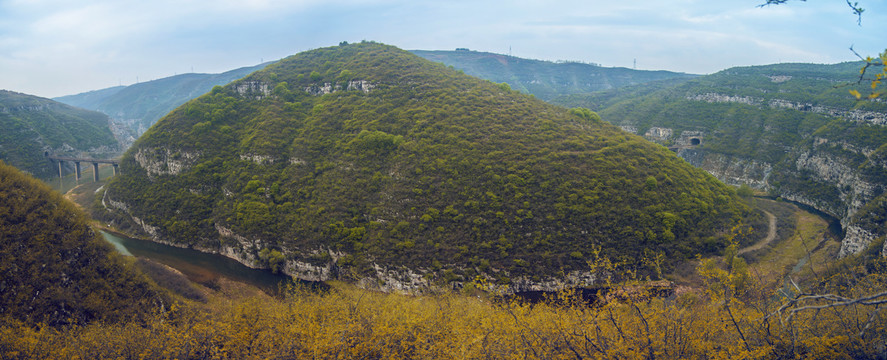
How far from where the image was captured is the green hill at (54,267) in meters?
25.5

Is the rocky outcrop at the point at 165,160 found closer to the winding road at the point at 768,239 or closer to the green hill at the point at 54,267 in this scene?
the green hill at the point at 54,267

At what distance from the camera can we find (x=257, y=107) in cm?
7962

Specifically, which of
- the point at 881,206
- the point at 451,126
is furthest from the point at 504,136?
the point at 881,206

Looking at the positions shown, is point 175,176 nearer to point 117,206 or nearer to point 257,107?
point 117,206

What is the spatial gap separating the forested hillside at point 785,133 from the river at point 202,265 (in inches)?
2920

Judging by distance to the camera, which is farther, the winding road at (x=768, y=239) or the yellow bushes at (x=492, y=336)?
the winding road at (x=768, y=239)

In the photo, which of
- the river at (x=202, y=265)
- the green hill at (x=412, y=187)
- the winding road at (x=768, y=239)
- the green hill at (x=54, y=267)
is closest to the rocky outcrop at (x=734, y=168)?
the winding road at (x=768, y=239)

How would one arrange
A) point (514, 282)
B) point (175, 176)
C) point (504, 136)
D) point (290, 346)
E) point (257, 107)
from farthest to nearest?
point (257, 107) → point (175, 176) → point (504, 136) → point (514, 282) → point (290, 346)

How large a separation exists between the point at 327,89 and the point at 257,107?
14529 mm

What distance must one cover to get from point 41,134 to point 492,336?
154040mm

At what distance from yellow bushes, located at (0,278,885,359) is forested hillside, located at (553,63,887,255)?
4985 centimetres

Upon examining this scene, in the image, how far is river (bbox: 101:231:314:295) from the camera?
48.1 m

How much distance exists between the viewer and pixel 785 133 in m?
96.1

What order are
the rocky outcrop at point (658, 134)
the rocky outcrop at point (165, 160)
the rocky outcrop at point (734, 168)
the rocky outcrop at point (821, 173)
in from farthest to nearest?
the rocky outcrop at point (658, 134), the rocky outcrop at point (734, 168), the rocky outcrop at point (165, 160), the rocky outcrop at point (821, 173)
